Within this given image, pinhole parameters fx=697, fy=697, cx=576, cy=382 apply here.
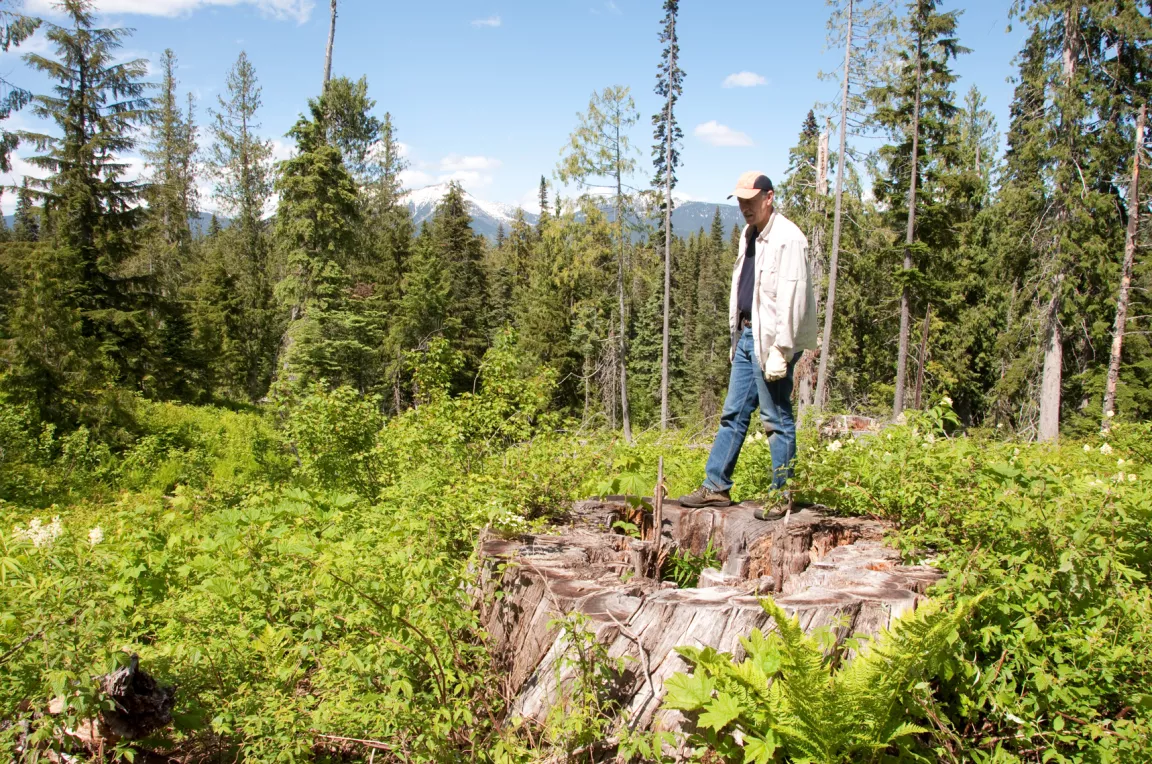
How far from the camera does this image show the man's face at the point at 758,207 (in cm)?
442

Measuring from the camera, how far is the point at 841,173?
68.2ft

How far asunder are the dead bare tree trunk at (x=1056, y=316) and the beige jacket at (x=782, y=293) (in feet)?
52.5

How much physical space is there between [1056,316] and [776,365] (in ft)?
59.3

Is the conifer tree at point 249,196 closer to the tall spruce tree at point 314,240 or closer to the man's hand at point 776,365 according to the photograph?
the tall spruce tree at point 314,240

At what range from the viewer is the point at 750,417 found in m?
4.82

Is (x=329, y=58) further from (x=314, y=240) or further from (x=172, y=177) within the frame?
(x=172, y=177)

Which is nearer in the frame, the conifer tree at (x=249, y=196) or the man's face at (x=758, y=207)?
the man's face at (x=758, y=207)

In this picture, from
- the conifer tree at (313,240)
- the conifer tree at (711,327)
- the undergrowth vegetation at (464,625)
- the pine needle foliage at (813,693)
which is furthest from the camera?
the conifer tree at (711,327)

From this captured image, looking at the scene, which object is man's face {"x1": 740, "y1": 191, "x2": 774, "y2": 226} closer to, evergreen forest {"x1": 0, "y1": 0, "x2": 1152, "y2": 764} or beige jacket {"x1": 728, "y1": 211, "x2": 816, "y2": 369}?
beige jacket {"x1": 728, "y1": 211, "x2": 816, "y2": 369}

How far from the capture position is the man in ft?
14.1

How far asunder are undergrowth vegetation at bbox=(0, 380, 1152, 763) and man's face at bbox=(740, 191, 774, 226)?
1.59 metres

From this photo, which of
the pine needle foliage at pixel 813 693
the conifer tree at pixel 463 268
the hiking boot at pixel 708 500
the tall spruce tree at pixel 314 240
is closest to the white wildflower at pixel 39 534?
the pine needle foliage at pixel 813 693

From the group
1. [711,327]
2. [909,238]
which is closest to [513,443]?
[909,238]

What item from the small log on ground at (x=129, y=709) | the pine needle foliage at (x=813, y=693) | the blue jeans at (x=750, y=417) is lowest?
the small log on ground at (x=129, y=709)
